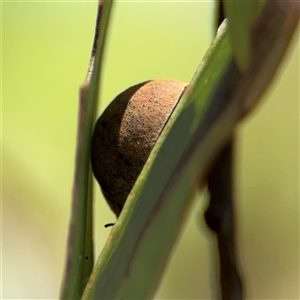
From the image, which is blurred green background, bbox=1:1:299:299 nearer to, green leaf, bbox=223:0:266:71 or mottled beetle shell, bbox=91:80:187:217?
mottled beetle shell, bbox=91:80:187:217

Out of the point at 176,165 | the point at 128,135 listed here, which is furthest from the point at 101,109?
the point at 176,165

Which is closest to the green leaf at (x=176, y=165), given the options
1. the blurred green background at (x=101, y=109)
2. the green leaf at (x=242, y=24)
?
the green leaf at (x=242, y=24)

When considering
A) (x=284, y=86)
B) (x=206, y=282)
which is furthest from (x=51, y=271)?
(x=284, y=86)

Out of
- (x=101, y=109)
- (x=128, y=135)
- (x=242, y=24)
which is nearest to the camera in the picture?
(x=242, y=24)

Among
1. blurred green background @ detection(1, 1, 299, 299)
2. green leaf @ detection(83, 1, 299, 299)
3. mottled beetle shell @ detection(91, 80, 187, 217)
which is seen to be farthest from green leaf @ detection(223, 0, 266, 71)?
blurred green background @ detection(1, 1, 299, 299)

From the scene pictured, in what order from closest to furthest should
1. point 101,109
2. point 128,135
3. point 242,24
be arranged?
point 242,24
point 128,135
point 101,109

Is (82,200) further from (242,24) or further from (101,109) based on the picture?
(101,109)

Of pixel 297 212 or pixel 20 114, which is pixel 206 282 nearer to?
pixel 297 212
